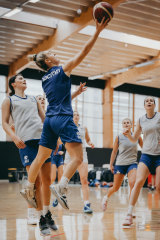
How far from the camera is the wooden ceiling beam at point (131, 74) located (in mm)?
17172

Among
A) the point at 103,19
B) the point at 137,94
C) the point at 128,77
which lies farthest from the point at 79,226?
the point at 137,94

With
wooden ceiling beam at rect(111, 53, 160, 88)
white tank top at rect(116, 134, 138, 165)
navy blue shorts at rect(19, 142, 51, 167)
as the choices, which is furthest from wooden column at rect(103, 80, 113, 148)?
navy blue shorts at rect(19, 142, 51, 167)

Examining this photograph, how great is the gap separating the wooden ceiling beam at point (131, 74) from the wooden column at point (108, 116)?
507mm

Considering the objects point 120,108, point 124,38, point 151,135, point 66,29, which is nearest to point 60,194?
point 151,135

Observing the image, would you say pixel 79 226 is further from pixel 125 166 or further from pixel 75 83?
pixel 75 83

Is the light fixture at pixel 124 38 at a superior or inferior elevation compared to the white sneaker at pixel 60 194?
superior

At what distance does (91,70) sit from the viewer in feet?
64.5

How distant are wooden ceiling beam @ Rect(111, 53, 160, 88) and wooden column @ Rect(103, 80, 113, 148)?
1.66 ft

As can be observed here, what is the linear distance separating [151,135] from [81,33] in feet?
30.1

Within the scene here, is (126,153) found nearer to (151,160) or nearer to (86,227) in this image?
(151,160)

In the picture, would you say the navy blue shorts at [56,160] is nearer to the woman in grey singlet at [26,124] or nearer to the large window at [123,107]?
the woman in grey singlet at [26,124]

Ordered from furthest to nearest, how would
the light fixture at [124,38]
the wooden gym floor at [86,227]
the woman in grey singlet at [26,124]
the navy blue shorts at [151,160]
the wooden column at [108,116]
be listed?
the wooden column at [108,116]
the light fixture at [124,38]
the navy blue shorts at [151,160]
the woman in grey singlet at [26,124]
the wooden gym floor at [86,227]

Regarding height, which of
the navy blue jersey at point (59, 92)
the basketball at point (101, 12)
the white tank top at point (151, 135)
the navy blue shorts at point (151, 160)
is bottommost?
the navy blue shorts at point (151, 160)

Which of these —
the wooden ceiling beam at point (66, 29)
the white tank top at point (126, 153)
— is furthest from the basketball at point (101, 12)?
the wooden ceiling beam at point (66, 29)
